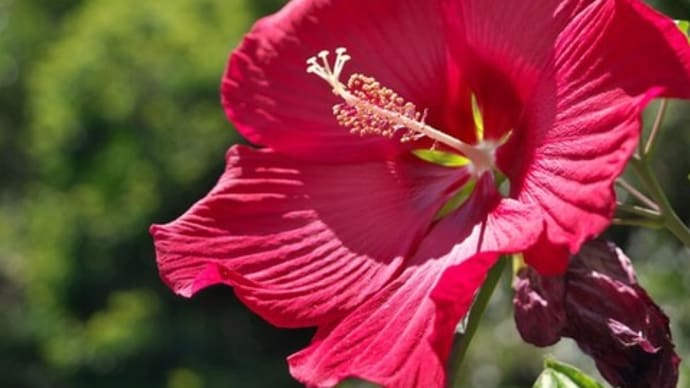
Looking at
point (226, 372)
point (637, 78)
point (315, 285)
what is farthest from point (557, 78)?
point (226, 372)

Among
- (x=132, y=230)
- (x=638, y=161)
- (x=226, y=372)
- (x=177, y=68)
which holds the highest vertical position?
(x=638, y=161)

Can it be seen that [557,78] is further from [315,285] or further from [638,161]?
Answer: [315,285]

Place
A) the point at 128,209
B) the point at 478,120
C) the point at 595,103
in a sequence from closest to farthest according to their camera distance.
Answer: the point at 595,103, the point at 478,120, the point at 128,209

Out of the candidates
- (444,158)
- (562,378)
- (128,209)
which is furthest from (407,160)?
(128,209)

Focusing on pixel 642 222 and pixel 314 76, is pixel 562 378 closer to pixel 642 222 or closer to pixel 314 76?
pixel 642 222

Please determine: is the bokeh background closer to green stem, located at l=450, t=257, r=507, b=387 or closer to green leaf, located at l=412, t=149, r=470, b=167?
green leaf, located at l=412, t=149, r=470, b=167

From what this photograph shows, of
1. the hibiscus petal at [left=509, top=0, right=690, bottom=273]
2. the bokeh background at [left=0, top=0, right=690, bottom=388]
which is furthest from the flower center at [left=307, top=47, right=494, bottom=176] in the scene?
the bokeh background at [left=0, top=0, right=690, bottom=388]

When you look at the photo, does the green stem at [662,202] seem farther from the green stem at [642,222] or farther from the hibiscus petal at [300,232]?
the hibiscus petal at [300,232]
